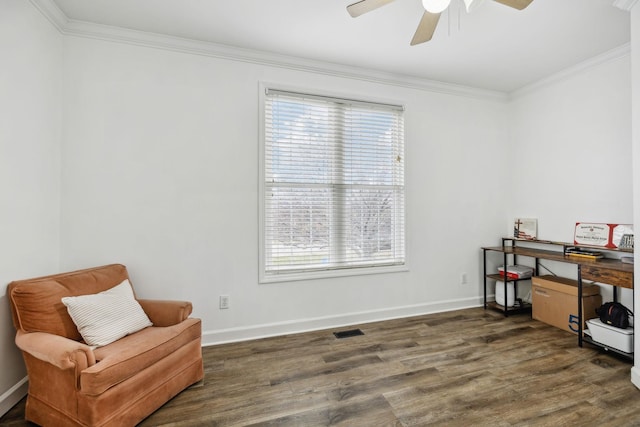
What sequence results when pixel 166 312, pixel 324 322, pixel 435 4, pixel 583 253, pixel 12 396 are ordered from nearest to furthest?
pixel 435 4, pixel 12 396, pixel 166 312, pixel 583 253, pixel 324 322

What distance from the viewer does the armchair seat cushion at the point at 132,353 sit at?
149 cm

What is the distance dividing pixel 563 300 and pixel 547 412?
1.65m

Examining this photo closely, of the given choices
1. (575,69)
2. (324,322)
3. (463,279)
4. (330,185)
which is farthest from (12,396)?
(575,69)

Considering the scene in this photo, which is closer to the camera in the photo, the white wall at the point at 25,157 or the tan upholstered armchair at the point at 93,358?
the tan upholstered armchair at the point at 93,358

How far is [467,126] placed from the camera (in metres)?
3.74

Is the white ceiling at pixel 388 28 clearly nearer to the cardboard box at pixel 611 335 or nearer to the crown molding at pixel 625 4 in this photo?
the crown molding at pixel 625 4

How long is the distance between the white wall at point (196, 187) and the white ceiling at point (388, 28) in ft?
0.86

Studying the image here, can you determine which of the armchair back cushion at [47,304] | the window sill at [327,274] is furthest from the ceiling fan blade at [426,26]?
the armchair back cushion at [47,304]

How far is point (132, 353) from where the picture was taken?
1.66 metres

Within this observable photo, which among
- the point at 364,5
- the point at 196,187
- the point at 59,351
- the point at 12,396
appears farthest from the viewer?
the point at 196,187

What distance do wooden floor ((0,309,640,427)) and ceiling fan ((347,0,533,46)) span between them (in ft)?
7.81

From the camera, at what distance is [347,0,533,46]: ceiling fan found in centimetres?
→ 167

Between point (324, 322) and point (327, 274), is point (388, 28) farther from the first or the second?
point (324, 322)

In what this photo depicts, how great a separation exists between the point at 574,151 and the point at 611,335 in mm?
1872
